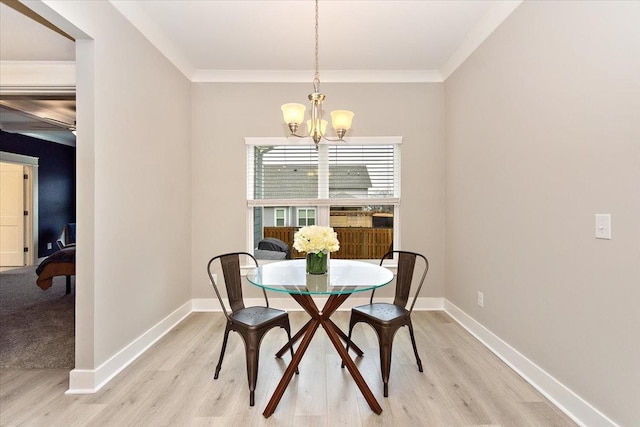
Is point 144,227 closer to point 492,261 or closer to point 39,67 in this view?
point 39,67

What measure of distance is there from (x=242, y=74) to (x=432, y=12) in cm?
215

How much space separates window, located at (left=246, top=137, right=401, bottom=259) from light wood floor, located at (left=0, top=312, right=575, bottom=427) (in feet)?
5.28

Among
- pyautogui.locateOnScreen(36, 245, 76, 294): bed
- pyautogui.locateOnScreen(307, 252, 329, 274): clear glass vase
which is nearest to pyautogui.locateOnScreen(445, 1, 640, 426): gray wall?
pyautogui.locateOnScreen(307, 252, 329, 274): clear glass vase

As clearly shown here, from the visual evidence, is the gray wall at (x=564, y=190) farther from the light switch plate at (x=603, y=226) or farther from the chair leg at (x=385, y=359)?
the chair leg at (x=385, y=359)

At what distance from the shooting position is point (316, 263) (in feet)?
7.32

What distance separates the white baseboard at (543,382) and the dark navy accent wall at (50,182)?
27.9 feet

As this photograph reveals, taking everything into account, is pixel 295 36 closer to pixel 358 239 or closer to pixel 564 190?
pixel 358 239

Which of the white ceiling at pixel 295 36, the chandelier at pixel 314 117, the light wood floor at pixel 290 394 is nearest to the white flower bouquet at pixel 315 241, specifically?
the chandelier at pixel 314 117

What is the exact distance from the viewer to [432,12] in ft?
8.67

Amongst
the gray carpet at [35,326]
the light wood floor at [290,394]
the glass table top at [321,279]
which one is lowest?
the light wood floor at [290,394]

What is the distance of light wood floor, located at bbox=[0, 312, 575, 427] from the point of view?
6.00 feet

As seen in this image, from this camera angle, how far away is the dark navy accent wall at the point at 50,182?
21.6ft

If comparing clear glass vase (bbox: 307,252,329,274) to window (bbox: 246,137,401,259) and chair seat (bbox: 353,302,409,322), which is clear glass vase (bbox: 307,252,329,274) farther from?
window (bbox: 246,137,401,259)

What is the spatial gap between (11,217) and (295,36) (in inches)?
286
